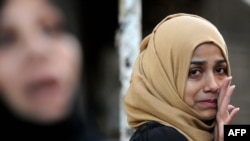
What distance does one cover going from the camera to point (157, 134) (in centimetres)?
167

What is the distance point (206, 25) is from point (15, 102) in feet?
4.79

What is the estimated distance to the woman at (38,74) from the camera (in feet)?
1.68

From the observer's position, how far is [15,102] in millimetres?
510

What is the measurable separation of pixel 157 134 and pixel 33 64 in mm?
1196

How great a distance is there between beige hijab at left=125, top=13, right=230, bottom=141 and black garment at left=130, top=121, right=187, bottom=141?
0.05 m

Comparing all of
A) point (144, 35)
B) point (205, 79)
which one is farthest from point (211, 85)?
point (144, 35)

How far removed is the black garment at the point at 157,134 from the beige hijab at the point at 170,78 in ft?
0.16

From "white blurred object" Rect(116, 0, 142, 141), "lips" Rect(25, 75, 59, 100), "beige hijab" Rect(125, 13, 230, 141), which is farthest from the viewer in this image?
"white blurred object" Rect(116, 0, 142, 141)

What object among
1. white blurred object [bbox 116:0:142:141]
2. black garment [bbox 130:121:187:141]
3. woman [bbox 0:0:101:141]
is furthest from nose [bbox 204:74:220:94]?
white blurred object [bbox 116:0:142:141]

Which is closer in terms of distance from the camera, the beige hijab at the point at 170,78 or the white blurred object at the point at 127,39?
the beige hijab at the point at 170,78

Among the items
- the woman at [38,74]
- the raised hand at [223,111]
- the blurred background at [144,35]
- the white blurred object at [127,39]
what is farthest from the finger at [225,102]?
the blurred background at [144,35]

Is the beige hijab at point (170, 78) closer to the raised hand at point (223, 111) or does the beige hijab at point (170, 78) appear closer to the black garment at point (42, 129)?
the raised hand at point (223, 111)

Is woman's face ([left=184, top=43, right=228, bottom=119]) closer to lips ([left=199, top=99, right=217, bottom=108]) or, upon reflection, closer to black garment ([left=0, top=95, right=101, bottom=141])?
lips ([left=199, top=99, right=217, bottom=108])

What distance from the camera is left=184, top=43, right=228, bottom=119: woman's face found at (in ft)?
5.73
